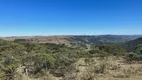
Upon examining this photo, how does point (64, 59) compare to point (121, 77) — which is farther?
point (64, 59)

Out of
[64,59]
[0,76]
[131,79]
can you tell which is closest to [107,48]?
Result: [64,59]

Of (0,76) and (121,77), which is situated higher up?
(0,76)

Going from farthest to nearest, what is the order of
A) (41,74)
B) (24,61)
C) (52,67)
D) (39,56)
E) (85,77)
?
(24,61), (39,56), (52,67), (41,74), (85,77)

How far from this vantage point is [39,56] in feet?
46.0

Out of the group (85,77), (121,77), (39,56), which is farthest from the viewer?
(39,56)

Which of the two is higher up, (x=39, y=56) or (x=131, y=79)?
(x=39, y=56)

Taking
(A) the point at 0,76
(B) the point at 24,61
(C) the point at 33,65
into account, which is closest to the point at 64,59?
(C) the point at 33,65

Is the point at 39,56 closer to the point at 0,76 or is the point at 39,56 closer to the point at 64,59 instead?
the point at 64,59

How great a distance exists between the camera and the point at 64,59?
1382cm

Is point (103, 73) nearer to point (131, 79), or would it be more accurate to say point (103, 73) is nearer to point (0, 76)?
point (131, 79)

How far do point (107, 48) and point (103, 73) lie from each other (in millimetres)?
25340

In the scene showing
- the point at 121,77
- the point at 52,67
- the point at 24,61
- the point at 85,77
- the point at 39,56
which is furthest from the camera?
the point at 24,61

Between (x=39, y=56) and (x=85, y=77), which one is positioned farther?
(x=39, y=56)

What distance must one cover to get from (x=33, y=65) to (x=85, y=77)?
490 cm
